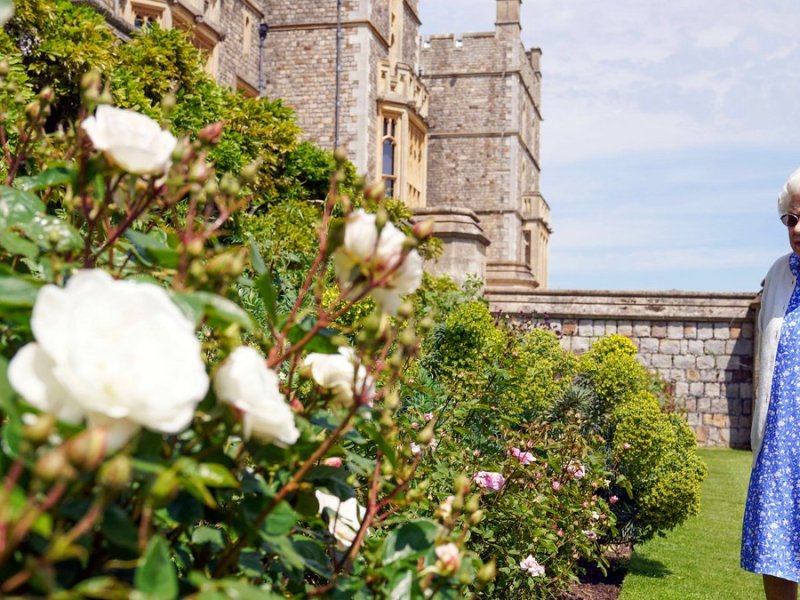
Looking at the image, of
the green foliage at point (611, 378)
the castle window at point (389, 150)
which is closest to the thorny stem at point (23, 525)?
the green foliage at point (611, 378)

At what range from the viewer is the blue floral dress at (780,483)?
3.70 metres

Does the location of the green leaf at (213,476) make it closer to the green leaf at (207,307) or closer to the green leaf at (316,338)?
the green leaf at (207,307)

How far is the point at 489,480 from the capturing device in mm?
3895

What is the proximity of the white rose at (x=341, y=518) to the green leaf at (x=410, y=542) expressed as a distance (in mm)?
117

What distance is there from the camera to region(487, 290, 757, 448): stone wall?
16.1 metres

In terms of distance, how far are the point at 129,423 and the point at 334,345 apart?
0.50 metres

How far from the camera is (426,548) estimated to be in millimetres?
1449

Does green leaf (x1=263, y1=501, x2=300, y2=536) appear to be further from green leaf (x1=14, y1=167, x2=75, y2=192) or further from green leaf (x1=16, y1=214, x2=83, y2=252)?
green leaf (x1=14, y1=167, x2=75, y2=192)

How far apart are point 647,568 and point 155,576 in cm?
620

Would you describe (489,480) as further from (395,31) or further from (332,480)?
(395,31)

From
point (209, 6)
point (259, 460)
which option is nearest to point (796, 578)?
point (259, 460)

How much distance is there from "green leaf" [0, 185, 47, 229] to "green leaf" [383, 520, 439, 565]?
28.5 inches

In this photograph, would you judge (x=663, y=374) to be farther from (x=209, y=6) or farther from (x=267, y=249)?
(x=267, y=249)

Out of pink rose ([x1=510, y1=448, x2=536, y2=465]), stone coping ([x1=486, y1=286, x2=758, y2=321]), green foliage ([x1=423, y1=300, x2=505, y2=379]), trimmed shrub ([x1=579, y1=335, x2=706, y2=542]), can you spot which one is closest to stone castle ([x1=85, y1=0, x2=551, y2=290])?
stone coping ([x1=486, y1=286, x2=758, y2=321])
